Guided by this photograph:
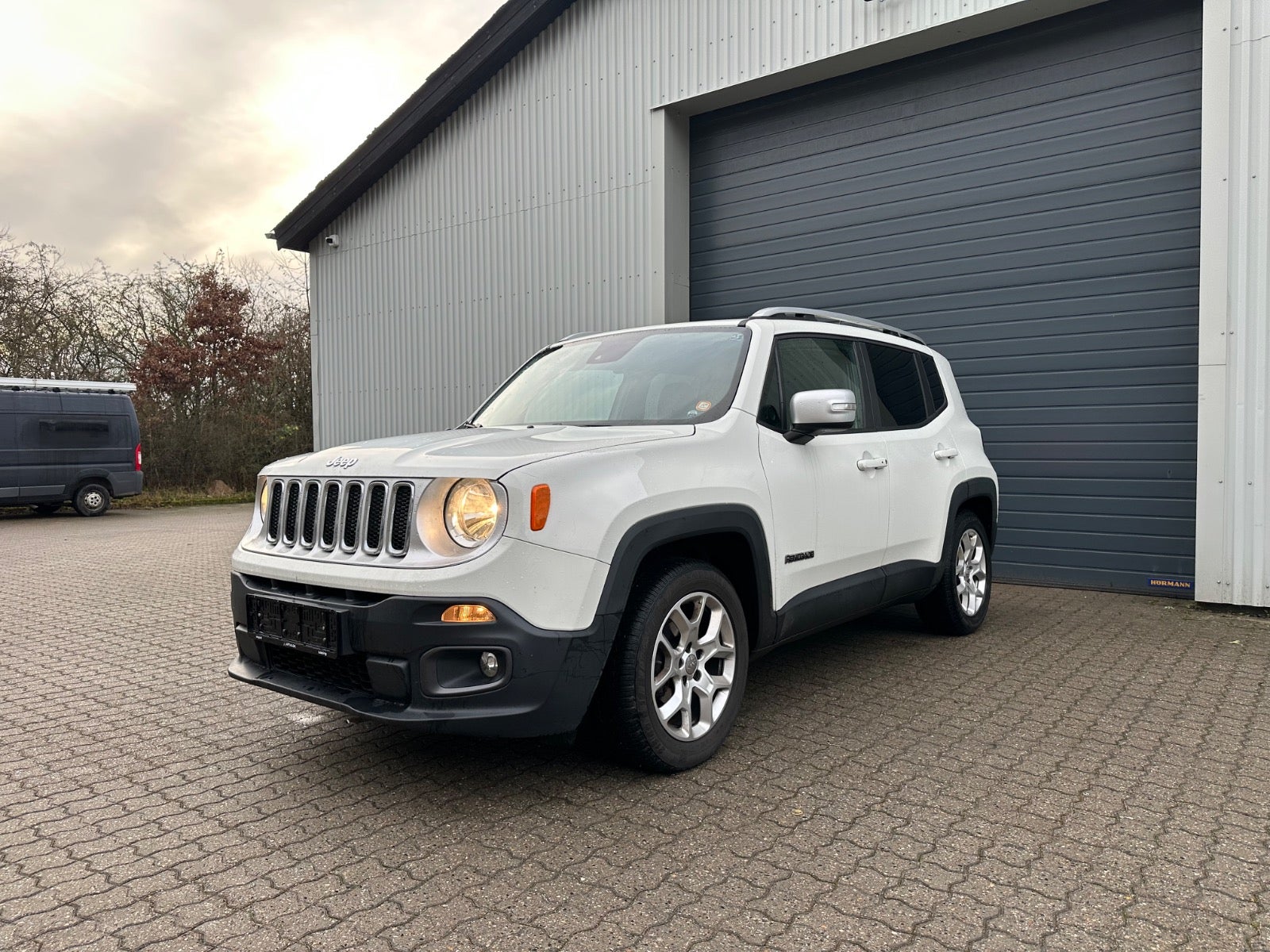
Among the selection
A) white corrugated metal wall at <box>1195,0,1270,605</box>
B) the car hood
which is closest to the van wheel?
the car hood

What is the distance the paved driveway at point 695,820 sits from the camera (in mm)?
2383

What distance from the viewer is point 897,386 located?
5020mm

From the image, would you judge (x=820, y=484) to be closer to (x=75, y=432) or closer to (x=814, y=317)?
(x=814, y=317)

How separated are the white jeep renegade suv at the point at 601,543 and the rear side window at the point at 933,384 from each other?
76 centimetres

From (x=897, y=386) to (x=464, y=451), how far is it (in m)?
2.83

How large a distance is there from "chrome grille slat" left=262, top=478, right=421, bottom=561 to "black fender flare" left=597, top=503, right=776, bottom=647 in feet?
2.35

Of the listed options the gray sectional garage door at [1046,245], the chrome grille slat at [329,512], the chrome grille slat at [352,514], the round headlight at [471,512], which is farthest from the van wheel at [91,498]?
the round headlight at [471,512]

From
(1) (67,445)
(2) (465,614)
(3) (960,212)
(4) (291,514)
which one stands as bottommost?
(2) (465,614)

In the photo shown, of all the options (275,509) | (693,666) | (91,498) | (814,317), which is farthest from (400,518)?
(91,498)

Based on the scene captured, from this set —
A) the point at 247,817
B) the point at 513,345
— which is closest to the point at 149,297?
the point at 513,345

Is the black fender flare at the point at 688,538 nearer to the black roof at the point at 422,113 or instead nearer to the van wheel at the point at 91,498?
the black roof at the point at 422,113

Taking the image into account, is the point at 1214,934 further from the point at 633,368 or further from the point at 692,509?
the point at 633,368

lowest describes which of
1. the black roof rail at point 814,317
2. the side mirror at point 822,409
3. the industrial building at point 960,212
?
the side mirror at point 822,409

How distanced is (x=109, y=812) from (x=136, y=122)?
43.4ft
